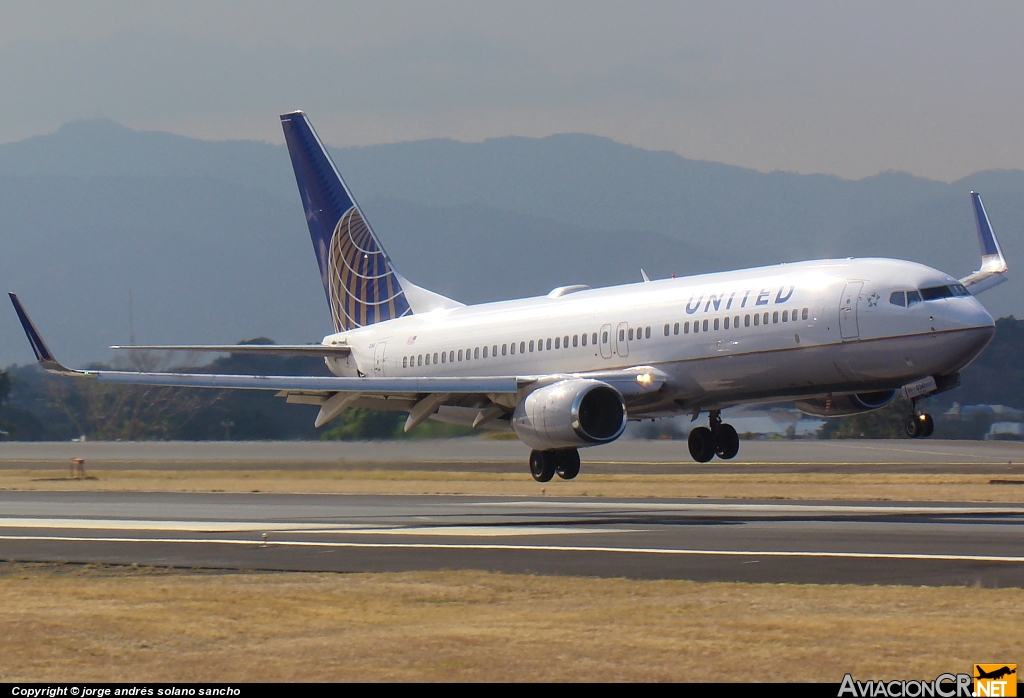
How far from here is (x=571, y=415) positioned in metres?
30.5

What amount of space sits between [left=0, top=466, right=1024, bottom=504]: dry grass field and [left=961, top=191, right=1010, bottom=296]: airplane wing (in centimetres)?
563

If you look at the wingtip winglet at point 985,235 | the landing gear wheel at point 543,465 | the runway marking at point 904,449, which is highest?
the wingtip winglet at point 985,235

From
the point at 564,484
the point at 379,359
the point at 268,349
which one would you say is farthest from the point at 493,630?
the point at 564,484

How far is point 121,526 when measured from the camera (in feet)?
91.2

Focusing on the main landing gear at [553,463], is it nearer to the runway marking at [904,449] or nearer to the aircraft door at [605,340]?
the aircraft door at [605,340]

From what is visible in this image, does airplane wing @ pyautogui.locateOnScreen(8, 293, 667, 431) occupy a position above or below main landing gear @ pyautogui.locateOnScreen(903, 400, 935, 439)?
above

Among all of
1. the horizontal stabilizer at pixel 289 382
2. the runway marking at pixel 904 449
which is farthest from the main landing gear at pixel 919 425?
the runway marking at pixel 904 449

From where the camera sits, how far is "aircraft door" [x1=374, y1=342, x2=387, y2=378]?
41188 millimetres

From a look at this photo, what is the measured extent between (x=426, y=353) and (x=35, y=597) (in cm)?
2384

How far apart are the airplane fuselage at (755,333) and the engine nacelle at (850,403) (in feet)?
6.94

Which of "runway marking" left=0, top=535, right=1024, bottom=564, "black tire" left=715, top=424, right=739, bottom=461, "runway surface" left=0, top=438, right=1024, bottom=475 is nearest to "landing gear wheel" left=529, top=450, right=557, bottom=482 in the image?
"black tire" left=715, top=424, right=739, bottom=461

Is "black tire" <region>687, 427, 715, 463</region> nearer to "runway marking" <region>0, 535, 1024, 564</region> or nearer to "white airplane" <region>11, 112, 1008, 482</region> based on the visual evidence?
"white airplane" <region>11, 112, 1008, 482</region>

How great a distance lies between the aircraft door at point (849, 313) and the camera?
2925cm

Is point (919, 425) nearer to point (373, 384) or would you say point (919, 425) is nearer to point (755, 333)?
point (755, 333)
